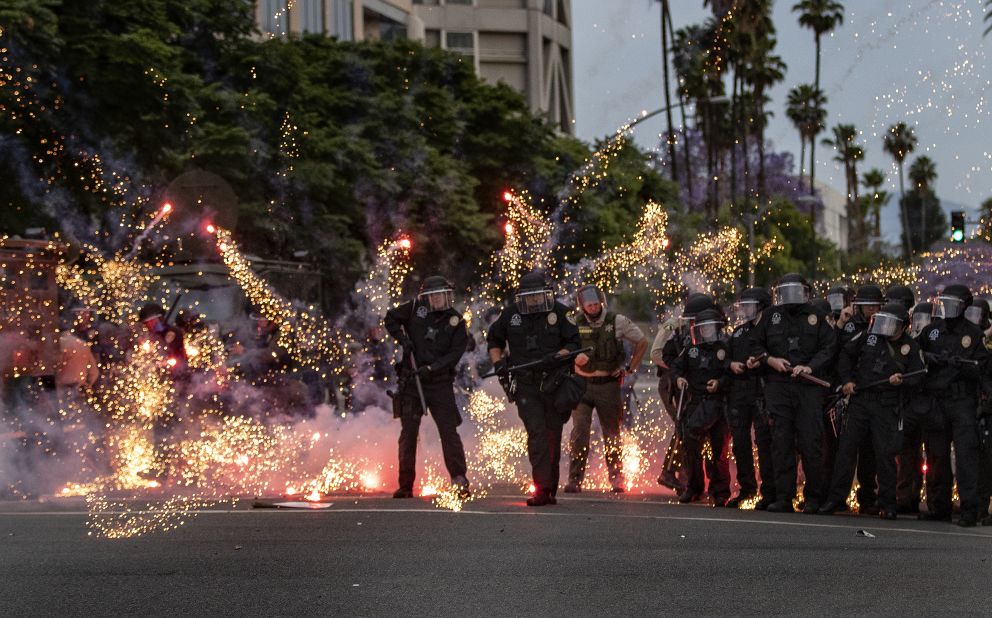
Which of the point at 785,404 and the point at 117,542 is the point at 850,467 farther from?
the point at 117,542

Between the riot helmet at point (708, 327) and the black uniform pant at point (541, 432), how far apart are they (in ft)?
4.31

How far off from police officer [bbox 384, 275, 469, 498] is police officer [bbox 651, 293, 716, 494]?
1901 millimetres

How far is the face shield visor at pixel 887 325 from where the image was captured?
12.4 metres

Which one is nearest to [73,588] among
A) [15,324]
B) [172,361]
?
[15,324]

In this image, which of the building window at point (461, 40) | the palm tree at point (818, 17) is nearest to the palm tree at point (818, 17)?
the palm tree at point (818, 17)

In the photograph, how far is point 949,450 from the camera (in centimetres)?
1256

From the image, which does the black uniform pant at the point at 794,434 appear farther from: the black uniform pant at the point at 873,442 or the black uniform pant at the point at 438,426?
the black uniform pant at the point at 438,426

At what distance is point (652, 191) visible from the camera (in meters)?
54.3

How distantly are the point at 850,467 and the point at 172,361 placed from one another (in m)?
8.64

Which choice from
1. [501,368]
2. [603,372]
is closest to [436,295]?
[501,368]

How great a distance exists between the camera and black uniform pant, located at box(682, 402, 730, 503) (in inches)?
537

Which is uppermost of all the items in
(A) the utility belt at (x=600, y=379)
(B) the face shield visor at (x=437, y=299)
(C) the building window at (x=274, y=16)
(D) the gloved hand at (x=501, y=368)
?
(C) the building window at (x=274, y=16)

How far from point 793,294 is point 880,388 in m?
1.01

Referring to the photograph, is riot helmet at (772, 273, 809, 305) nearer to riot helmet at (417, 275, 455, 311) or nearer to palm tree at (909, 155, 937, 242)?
riot helmet at (417, 275, 455, 311)
